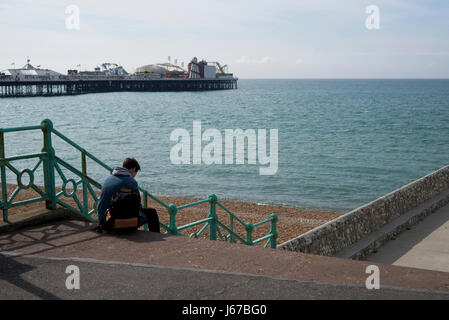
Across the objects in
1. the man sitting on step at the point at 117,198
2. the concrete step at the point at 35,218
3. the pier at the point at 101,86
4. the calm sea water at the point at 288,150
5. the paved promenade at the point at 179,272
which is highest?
the pier at the point at 101,86

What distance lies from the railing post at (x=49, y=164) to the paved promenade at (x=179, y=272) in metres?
0.67

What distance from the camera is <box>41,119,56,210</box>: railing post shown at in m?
6.26

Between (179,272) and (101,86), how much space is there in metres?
124

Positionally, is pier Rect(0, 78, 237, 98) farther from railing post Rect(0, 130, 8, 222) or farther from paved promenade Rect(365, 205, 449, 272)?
railing post Rect(0, 130, 8, 222)

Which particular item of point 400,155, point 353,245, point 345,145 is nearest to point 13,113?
point 345,145

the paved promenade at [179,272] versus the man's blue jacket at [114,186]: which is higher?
the man's blue jacket at [114,186]

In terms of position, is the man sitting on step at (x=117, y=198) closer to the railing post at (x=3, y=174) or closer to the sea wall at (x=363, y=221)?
the railing post at (x=3, y=174)

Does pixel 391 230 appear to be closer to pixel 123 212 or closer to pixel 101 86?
pixel 123 212

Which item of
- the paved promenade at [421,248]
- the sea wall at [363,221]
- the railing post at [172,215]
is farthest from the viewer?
the paved promenade at [421,248]

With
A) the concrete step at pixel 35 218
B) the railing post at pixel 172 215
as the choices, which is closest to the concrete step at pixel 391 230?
the railing post at pixel 172 215

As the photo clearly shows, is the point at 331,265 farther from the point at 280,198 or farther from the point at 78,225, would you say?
the point at 280,198

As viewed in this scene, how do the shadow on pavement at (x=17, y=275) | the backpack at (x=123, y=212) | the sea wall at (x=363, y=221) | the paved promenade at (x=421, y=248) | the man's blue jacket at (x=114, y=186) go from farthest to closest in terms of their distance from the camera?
1. the paved promenade at (x=421, y=248)
2. the sea wall at (x=363, y=221)
3. the man's blue jacket at (x=114, y=186)
4. the backpack at (x=123, y=212)
5. the shadow on pavement at (x=17, y=275)

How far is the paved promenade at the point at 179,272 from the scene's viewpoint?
448 centimetres

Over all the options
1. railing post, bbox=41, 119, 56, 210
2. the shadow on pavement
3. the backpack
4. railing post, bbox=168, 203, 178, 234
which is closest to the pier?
railing post, bbox=41, 119, 56, 210
